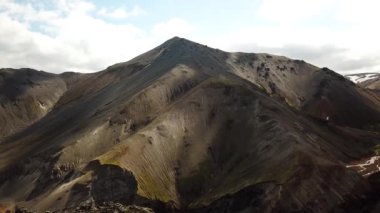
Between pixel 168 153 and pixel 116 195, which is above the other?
pixel 168 153

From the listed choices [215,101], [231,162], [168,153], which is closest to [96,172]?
[168,153]

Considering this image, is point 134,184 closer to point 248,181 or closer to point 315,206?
point 248,181

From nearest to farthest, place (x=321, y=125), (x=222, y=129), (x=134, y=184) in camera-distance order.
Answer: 1. (x=134, y=184)
2. (x=222, y=129)
3. (x=321, y=125)

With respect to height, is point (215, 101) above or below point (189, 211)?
above

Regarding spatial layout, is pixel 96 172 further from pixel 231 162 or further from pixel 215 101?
pixel 215 101

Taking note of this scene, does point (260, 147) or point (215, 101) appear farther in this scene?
point (215, 101)

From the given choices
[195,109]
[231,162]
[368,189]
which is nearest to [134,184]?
[231,162]

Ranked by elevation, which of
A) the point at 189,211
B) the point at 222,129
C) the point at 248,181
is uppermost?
the point at 222,129

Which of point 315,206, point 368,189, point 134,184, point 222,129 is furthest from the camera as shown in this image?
point 222,129

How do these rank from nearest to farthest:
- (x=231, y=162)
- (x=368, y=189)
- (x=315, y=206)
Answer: (x=315, y=206), (x=368, y=189), (x=231, y=162)
